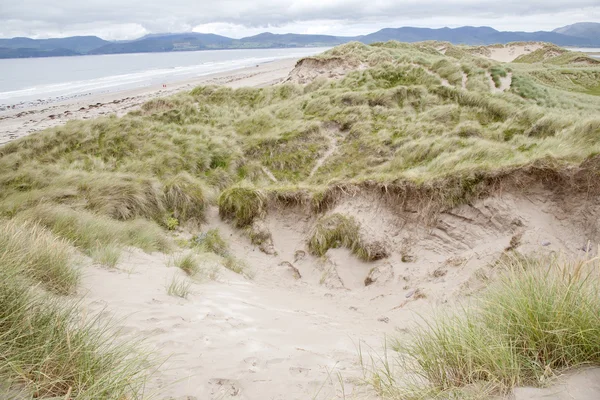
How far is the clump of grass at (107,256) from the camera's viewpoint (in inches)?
176

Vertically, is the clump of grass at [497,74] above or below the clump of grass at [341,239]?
above

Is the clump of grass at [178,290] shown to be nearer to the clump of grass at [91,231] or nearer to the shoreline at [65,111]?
the clump of grass at [91,231]

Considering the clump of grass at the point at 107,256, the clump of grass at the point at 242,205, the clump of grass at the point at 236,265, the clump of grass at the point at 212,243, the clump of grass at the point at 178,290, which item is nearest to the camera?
the clump of grass at the point at 178,290

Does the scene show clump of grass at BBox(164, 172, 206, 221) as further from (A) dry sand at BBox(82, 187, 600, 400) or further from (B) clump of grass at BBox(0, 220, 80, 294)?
(B) clump of grass at BBox(0, 220, 80, 294)

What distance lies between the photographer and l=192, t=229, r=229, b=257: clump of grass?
22.6 feet

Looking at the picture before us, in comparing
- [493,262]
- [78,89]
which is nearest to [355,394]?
[493,262]

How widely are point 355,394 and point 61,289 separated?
2.74m

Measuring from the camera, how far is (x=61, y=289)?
3.25 meters

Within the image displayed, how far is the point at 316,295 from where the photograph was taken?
5789 millimetres

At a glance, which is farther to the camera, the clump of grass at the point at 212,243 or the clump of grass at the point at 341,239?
the clump of grass at the point at 212,243

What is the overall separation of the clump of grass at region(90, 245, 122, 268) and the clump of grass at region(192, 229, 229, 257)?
209cm

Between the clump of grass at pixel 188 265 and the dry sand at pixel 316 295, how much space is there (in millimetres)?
178

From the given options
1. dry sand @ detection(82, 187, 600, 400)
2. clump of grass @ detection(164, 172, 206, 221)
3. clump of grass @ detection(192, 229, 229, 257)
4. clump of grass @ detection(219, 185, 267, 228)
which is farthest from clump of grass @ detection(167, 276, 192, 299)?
clump of grass @ detection(164, 172, 206, 221)

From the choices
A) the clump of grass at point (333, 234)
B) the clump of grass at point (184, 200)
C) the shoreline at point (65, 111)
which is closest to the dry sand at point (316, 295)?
the clump of grass at point (333, 234)
